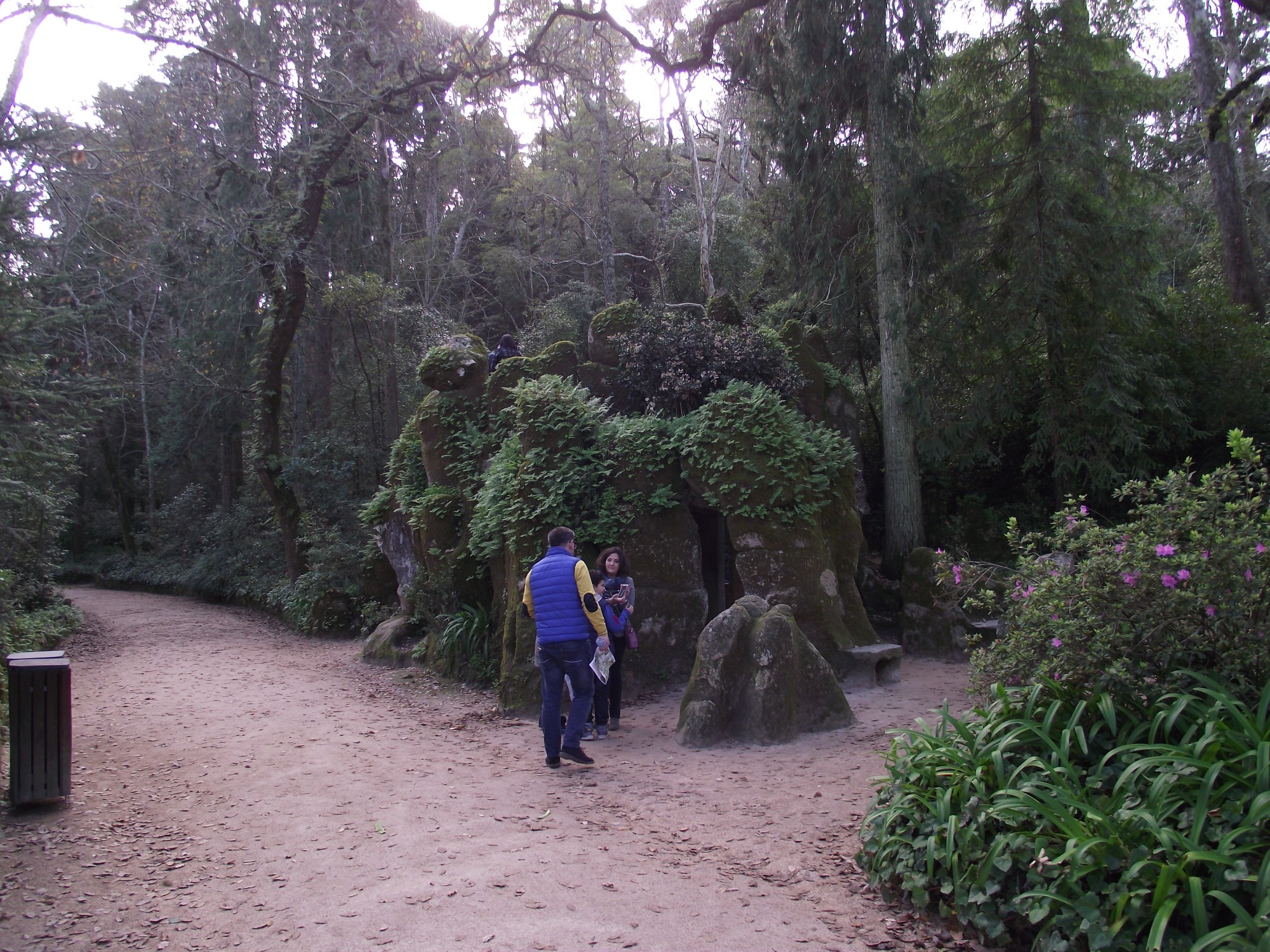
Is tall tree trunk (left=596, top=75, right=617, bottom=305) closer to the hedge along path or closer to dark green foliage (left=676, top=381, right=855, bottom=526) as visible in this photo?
dark green foliage (left=676, top=381, right=855, bottom=526)

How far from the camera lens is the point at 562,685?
21.4 ft

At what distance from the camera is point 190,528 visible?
82.7 feet

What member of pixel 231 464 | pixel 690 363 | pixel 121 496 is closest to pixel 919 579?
pixel 690 363

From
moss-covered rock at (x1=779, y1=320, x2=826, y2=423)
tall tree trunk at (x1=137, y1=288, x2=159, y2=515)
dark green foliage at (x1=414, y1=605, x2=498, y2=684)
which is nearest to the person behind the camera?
dark green foliage at (x1=414, y1=605, x2=498, y2=684)

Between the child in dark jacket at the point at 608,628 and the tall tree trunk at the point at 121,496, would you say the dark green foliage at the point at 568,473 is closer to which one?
the child in dark jacket at the point at 608,628

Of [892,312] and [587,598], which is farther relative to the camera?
[892,312]

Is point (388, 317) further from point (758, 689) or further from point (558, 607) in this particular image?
point (758, 689)

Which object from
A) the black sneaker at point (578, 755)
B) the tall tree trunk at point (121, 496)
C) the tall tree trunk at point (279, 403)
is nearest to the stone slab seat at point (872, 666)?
the black sneaker at point (578, 755)

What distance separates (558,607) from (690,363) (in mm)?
5121

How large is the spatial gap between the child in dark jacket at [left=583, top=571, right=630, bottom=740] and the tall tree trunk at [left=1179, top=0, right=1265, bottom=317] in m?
12.7

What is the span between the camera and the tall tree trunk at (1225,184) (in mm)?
13891

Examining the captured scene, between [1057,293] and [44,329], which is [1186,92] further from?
[44,329]

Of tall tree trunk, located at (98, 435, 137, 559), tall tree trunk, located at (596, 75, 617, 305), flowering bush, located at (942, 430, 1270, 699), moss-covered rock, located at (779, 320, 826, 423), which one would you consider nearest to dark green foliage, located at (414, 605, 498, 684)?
moss-covered rock, located at (779, 320, 826, 423)

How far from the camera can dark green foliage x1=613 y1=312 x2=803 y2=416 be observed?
1059cm
